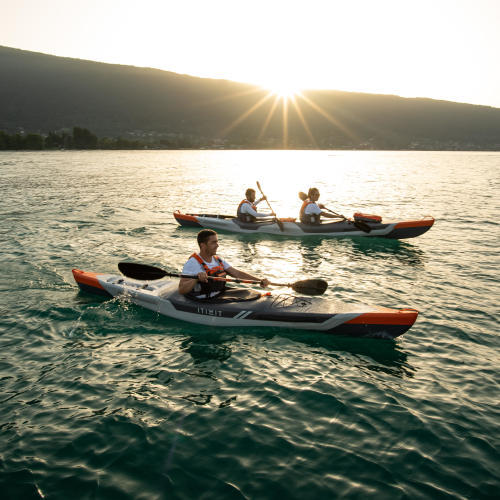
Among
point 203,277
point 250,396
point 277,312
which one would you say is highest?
point 203,277

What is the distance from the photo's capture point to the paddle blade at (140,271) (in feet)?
30.1

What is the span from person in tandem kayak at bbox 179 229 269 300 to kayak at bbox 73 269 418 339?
0.63 ft

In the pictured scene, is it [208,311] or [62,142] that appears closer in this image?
[208,311]

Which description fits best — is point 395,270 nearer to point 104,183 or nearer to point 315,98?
point 104,183

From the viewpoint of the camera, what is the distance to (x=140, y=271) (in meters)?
9.24

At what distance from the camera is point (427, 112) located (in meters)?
171

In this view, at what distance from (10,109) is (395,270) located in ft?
451

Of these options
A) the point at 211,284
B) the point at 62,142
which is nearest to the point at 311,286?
the point at 211,284

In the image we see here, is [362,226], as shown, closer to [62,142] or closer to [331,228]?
[331,228]

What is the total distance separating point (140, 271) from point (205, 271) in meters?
2.11

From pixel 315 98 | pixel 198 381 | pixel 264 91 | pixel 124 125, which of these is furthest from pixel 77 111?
pixel 198 381

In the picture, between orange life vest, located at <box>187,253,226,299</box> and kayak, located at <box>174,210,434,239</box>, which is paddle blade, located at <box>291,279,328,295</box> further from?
kayak, located at <box>174,210,434,239</box>

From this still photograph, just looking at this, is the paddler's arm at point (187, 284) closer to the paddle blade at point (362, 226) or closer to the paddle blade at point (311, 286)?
the paddle blade at point (311, 286)

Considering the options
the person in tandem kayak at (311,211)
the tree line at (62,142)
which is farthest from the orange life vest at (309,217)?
the tree line at (62,142)
